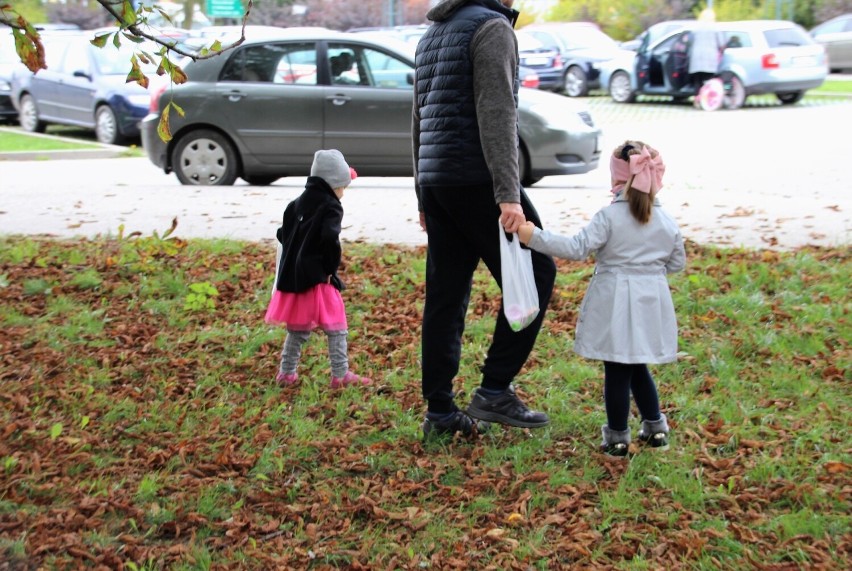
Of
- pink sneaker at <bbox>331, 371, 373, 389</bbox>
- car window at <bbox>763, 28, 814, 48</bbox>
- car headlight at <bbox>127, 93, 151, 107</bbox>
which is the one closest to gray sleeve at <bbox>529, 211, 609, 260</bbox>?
pink sneaker at <bbox>331, 371, 373, 389</bbox>

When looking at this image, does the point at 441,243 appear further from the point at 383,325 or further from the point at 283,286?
the point at 383,325

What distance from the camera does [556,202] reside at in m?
9.83

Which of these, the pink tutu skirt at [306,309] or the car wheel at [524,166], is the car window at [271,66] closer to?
the car wheel at [524,166]

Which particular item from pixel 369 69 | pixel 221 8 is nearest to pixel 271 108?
pixel 369 69

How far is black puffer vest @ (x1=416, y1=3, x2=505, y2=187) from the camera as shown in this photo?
4.11m

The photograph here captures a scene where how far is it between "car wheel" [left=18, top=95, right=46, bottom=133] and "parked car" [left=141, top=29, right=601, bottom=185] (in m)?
9.66

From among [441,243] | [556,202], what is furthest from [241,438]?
[556,202]

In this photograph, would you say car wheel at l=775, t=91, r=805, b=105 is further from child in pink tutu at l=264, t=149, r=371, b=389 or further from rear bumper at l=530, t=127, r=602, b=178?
child in pink tutu at l=264, t=149, r=371, b=389

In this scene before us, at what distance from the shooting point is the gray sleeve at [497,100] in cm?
401

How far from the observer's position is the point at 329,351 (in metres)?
5.48

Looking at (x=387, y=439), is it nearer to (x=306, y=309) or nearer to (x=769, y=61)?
(x=306, y=309)

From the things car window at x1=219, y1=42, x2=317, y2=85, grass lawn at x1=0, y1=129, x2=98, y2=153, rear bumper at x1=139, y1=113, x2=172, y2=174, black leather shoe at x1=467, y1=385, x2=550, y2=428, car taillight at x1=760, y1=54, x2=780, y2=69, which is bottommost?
black leather shoe at x1=467, y1=385, x2=550, y2=428

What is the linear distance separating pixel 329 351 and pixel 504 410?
1268 mm

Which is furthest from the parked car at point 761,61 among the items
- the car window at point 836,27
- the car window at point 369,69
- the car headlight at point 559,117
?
the car window at point 369,69
